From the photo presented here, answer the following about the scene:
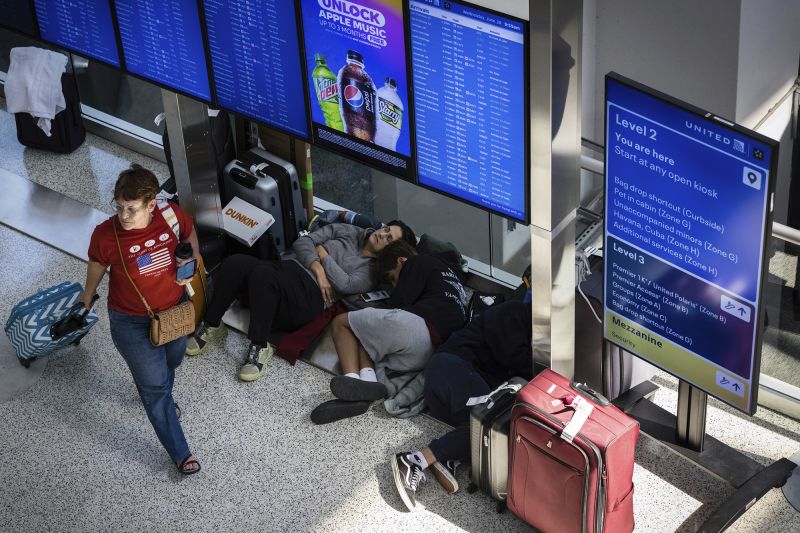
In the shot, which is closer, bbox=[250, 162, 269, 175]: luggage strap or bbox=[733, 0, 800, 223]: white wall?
bbox=[250, 162, 269, 175]: luggage strap

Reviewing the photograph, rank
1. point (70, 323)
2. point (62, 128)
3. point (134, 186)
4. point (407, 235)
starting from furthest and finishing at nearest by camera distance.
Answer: point (62, 128) < point (407, 235) < point (70, 323) < point (134, 186)

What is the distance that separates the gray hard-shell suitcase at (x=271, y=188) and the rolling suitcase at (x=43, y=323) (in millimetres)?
1134

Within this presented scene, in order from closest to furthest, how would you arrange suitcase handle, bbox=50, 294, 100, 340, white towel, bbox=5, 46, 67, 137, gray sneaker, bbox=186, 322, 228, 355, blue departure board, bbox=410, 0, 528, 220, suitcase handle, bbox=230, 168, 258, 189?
blue departure board, bbox=410, 0, 528, 220 → suitcase handle, bbox=50, 294, 100, 340 → gray sneaker, bbox=186, 322, 228, 355 → suitcase handle, bbox=230, 168, 258, 189 → white towel, bbox=5, 46, 67, 137

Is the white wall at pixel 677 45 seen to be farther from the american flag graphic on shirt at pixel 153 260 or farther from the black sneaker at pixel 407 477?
the american flag graphic on shirt at pixel 153 260

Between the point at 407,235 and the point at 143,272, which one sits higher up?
the point at 143,272

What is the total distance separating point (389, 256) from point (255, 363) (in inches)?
37.5

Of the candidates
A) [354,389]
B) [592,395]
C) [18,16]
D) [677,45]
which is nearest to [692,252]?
[592,395]

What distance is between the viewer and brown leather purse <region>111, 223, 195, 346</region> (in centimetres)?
480

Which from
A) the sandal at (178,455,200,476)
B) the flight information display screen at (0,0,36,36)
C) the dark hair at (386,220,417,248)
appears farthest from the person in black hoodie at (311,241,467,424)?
the flight information display screen at (0,0,36,36)

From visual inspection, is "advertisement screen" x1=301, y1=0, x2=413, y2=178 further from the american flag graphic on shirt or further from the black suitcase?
the black suitcase

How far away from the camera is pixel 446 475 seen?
5059mm

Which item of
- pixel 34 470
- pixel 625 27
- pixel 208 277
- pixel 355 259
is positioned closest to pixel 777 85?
pixel 625 27

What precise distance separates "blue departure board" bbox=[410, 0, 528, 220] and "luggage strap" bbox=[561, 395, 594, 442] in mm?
782

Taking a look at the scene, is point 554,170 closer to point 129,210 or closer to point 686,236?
point 686,236
